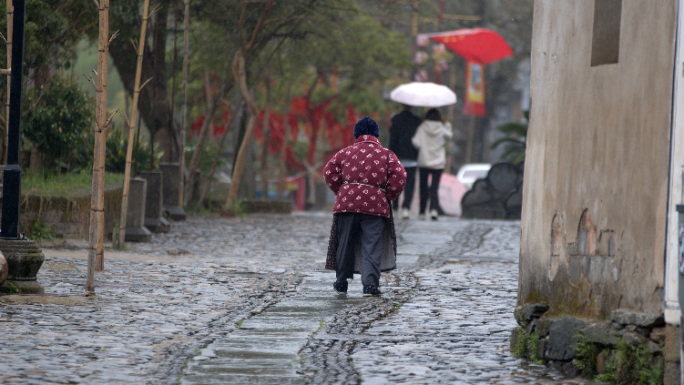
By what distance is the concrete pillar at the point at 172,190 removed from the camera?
1603cm

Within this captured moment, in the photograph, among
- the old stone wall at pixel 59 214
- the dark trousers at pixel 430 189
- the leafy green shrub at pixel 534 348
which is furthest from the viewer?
the dark trousers at pixel 430 189

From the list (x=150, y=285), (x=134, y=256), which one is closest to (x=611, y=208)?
(x=150, y=285)

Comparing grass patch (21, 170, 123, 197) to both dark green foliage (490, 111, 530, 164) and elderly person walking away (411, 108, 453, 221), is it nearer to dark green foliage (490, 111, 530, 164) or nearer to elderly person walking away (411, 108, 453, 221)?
elderly person walking away (411, 108, 453, 221)

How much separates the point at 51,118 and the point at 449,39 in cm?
1667

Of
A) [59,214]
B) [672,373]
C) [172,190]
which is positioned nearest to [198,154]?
[172,190]

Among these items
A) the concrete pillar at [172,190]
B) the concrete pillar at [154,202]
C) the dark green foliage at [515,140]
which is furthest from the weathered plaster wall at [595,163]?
the dark green foliage at [515,140]

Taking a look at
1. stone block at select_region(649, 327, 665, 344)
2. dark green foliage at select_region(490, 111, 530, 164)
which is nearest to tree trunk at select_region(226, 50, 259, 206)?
dark green foliage at select_region(490, 111, 530, 164)

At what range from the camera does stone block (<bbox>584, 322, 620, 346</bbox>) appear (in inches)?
211

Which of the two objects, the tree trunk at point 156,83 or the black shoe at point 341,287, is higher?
the tree trunk at point 156,83

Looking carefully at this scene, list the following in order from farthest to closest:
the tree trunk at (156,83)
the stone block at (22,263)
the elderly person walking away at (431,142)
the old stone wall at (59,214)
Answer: the tree trunk at (156,83), the elderly person walking away at (431,142), the old stone wall at (59,214), the stone block at (22,263)

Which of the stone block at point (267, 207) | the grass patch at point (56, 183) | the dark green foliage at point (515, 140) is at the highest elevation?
the dark green foliage at point (515, 140)

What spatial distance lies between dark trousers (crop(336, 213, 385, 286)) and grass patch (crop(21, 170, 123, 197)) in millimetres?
4562

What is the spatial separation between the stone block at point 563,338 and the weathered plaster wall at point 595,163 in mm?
90

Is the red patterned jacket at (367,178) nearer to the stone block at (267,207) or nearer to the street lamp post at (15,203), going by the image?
the street lamp post at (15,203)
